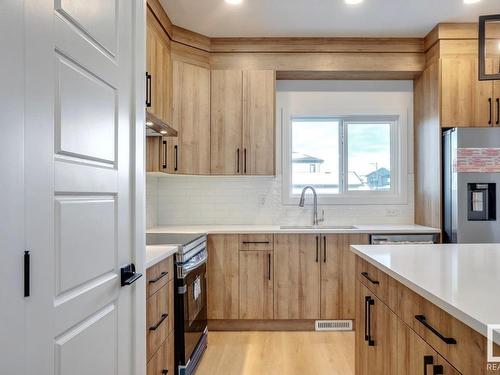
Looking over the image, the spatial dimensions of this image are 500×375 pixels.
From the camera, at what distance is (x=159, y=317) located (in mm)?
1906

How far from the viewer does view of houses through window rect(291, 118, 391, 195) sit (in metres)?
3.91

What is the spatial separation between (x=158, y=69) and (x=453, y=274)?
251 cm

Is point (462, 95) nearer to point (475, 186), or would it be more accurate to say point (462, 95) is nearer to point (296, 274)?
point (475, 186)

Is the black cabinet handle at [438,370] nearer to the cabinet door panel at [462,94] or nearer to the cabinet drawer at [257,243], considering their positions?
the cabinet drawer at [257,243]

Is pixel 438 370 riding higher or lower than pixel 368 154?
lower

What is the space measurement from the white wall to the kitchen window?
15cm

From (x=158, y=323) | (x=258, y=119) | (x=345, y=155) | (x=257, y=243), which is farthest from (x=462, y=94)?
(x=158, y=323)

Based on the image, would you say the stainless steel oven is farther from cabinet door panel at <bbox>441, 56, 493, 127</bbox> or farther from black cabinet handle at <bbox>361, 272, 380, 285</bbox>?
cabinet door panel at <bbox>441, 56, 493, 127</bbox>

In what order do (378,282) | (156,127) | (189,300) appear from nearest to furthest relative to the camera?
(378,282) < (189,300) < (156,127)

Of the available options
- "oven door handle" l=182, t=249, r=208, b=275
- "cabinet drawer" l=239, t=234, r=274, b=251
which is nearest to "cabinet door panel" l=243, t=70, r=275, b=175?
"cabinet drawer" l=239, t=234, r=274, b=251

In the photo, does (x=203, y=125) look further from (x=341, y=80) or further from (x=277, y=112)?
(x=341, y=80)

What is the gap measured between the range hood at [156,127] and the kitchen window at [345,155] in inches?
62.3

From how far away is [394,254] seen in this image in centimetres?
176

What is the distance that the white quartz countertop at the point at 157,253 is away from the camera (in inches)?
69.6
